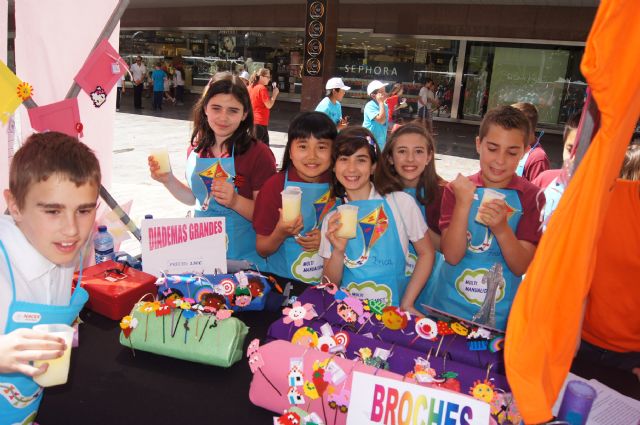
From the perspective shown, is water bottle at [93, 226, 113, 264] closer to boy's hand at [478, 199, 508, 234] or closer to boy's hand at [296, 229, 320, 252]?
boy's hand at [296, 229, 320, 252]

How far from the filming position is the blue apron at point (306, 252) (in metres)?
2.24

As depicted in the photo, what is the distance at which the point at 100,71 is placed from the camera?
245 centimetres

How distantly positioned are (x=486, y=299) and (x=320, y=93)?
26.5ft

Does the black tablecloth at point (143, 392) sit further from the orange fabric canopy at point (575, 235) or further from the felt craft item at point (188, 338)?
the orange fabric canopy at point (575, 235)

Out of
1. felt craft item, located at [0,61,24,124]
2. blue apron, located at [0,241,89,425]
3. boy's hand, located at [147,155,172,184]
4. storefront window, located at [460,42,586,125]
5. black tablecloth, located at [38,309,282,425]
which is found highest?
storefront window, located at [460,42,586,125]

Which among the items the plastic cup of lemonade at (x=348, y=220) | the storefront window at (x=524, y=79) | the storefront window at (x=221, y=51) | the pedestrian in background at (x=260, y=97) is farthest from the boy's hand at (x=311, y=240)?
the storefront window at (x=221, y=51)

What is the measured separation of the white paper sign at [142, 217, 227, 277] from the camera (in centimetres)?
189

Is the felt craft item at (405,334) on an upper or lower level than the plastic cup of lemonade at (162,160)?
lower

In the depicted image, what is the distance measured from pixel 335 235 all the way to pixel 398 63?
55.3ft

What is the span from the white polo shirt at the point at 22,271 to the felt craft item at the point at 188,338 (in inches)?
Result: 11.4

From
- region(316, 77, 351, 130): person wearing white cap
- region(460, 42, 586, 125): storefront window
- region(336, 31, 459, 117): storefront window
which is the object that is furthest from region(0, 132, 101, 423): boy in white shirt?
region(336, 31, 459, 117): storefront window

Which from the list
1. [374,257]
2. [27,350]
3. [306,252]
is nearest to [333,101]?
[306,252]

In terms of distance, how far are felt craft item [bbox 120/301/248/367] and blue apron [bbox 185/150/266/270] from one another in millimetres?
917

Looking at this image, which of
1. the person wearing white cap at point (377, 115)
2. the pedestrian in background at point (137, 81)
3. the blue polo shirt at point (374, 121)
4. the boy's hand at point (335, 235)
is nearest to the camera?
the boy's hand at point (335, 235)
